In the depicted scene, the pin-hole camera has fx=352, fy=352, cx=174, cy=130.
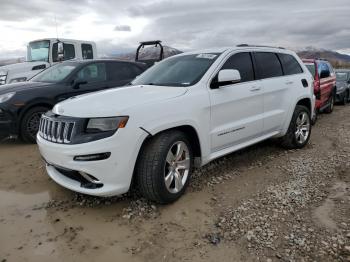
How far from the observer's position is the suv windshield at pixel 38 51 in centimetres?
1140

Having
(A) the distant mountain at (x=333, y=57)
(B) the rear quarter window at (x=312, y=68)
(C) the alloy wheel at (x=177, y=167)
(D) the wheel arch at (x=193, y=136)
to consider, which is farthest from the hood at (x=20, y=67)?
(A) the distant mountain at (x=333, y=57)

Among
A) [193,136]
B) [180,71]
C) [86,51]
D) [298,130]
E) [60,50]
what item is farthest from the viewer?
[86,51]

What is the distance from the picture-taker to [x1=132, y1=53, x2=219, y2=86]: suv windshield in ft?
14.2

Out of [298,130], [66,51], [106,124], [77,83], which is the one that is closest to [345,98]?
[298,130]

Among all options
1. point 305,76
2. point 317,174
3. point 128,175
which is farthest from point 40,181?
point 305,76

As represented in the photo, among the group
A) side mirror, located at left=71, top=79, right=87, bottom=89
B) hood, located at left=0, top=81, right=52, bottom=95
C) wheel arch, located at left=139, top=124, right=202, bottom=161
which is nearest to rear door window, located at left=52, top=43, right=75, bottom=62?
hood, located at left=0, top=81, right=52, bottom=95

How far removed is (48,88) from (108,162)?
395 cm

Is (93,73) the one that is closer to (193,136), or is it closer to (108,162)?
Result: (193,136)

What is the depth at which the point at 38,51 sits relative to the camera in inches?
458

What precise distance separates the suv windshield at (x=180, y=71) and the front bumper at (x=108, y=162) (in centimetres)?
120

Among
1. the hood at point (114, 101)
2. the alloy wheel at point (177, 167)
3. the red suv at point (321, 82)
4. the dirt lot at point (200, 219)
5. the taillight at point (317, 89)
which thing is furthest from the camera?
the red suv at point (321, 82)

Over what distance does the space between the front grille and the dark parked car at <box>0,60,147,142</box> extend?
2641 millimetres

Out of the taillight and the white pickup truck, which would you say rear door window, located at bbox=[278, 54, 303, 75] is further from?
the white pickup truck

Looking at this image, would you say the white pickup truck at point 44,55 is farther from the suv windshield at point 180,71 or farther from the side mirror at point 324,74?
the side mirror at point 324,74
